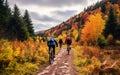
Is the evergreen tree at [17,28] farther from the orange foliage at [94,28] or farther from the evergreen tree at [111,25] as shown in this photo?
the evergreen tree at [111,25]

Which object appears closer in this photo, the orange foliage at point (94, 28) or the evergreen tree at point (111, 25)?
the evergreen tree at point (111, 25)

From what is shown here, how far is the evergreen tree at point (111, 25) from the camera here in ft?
183

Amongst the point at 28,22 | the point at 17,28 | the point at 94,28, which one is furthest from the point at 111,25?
the point at 28,22

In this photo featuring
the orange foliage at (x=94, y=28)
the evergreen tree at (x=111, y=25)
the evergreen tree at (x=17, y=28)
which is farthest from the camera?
the orange foliage at (x=94, y=28)

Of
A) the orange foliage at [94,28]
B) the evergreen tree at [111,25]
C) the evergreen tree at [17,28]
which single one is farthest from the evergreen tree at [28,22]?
the evergreen tree at [111,25]

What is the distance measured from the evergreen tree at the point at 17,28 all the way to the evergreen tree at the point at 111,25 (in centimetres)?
2051

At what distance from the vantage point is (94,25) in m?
59.2

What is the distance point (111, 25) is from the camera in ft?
183

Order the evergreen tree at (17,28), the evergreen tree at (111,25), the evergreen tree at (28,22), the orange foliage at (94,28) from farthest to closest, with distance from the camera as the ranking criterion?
the evergreen tree at (28,22) → the orange foliage at (94,28) → the evergreen tree at (111,25) → the evergreen tree at (17,28)

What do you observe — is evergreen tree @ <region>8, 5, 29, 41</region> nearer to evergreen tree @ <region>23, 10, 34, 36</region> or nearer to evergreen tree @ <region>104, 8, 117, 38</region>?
evergreen tree @ <region>23, 10, 34, 36</region>

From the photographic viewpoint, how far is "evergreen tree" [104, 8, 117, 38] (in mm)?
55812

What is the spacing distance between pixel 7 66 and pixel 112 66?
679 centimetres

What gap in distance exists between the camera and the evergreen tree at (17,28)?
55438 mm

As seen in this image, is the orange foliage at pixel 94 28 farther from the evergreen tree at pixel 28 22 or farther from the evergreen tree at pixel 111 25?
the evergreen tree at pixel 28 22
